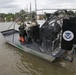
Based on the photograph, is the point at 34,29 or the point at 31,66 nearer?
the point at 31,66

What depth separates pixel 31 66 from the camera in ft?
29.8

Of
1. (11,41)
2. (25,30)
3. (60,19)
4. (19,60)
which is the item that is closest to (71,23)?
(60,19)

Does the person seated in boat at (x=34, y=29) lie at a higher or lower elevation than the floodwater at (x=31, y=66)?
higher

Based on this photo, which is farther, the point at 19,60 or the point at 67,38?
the point at 19,60

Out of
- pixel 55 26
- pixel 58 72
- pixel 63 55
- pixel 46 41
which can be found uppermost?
pixel 55 26

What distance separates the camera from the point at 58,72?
27.0 feet

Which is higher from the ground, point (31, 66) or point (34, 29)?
point (34, 29)

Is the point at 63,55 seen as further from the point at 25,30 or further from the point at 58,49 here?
the point at 25,30

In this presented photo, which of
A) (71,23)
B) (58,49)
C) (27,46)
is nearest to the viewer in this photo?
(71,23)

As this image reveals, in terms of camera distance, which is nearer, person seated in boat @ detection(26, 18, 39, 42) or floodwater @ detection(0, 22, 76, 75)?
floodwater @ detection(0, 22, 76, 75)

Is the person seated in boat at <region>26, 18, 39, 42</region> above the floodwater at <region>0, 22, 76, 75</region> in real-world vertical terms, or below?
above

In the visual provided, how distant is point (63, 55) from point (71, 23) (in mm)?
1916

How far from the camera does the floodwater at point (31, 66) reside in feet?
27.0

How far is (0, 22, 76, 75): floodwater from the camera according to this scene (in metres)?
8.23
